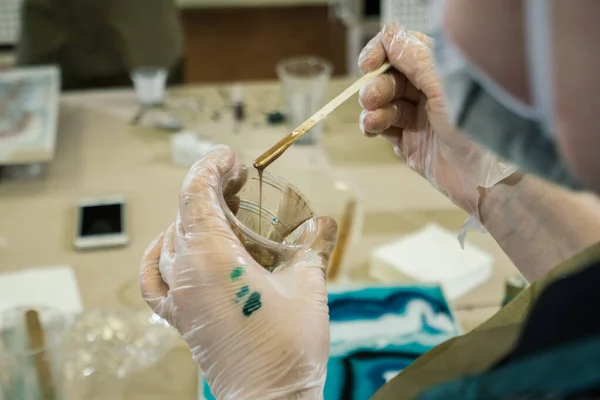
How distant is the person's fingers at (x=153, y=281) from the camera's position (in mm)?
792

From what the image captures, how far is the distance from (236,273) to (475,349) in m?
0.27

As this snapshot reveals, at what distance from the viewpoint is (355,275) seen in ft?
4.24

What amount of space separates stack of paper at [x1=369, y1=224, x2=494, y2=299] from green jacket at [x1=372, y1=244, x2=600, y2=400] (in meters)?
0.44

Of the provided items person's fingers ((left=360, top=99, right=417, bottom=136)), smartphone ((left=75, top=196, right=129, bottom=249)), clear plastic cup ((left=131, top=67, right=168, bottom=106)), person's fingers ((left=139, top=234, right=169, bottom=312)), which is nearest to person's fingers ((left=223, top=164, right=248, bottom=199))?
person's fingers ((left=139, top=234, right=169, bottom=312))

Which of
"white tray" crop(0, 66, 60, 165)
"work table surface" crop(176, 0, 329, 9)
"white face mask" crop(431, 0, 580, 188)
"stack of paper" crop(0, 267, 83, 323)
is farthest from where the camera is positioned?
"work table surface" crop(176, 0, 329, 9)

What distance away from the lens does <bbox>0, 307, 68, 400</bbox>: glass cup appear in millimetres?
916

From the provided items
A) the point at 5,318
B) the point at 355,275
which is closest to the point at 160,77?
the point at 355,275

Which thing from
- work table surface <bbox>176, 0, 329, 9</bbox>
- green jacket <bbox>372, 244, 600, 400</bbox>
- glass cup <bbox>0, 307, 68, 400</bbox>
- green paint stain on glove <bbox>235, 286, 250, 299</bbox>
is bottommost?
work table surface <bbox>176, 0, 329, 9</bbox>

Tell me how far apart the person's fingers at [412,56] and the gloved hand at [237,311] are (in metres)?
0.35

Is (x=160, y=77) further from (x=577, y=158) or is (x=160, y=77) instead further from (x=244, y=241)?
(x=577, y=158)

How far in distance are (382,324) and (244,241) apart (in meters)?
0.43

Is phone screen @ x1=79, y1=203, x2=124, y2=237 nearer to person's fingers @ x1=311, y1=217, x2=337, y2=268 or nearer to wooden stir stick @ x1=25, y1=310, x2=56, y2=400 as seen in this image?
wooden stir stick @ x1=25, y1=310, x2=56, y2=400

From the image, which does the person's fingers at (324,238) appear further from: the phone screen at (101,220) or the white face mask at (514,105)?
the phone screen at (101,220)

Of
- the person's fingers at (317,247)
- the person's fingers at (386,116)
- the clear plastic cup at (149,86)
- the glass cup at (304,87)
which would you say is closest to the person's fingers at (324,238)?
the person's fingers at (317,247)
